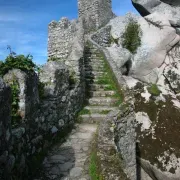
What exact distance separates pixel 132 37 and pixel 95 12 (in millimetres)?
4431

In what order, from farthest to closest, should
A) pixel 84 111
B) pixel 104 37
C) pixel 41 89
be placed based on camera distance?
pixel 104 37
pixel 84 111
pixel 41 89

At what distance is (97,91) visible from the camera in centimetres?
913

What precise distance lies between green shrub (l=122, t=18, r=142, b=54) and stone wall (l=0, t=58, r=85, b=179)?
8.14 m

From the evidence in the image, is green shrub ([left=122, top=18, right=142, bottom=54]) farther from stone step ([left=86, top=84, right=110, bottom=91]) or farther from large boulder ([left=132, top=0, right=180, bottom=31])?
stone step ([left=86, top=84, right=110, bottom=91])

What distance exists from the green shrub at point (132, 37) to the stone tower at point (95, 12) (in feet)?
9.81

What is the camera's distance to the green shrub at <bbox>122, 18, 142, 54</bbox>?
1493cm

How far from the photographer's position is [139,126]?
331 inches

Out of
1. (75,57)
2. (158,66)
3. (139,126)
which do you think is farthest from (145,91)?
(158,66)

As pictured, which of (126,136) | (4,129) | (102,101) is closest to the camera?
(4,129)

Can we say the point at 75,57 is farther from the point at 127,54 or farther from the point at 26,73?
the point at 127,54

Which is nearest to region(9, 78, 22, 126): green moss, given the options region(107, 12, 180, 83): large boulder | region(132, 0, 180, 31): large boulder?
region(107, 12, 180, 83): large boulder

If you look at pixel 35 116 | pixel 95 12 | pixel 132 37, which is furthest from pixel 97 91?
pixel 95 12

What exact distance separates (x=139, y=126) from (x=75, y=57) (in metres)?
3.08

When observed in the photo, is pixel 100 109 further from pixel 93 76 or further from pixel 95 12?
pixel 95 12
